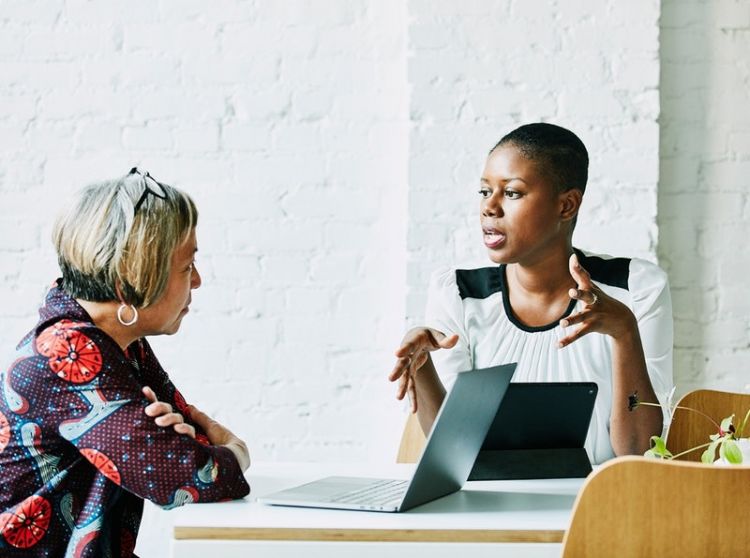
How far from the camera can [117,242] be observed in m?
1.49

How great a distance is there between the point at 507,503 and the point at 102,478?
566mm

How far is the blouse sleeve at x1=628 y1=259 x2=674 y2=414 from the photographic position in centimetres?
209

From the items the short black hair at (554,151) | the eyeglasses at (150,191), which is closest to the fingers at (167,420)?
the eyeglasses at (150,191)

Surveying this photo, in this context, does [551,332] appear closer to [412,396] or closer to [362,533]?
[412,396]

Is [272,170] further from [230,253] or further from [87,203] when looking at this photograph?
[87,203]

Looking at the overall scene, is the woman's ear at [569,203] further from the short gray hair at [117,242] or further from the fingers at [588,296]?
the short gray hair at [117,242]

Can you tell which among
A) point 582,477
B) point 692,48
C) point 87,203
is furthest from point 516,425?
point 692,48

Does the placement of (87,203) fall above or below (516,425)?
above

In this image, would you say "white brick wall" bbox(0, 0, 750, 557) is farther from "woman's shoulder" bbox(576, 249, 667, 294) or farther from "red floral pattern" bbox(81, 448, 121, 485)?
"red floral pattern" bbox(81, 448, 121, 485)

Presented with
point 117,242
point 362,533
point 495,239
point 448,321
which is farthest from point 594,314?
point 117,242

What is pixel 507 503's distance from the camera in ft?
4.45

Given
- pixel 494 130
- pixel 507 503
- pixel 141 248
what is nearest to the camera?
pixel 507 503

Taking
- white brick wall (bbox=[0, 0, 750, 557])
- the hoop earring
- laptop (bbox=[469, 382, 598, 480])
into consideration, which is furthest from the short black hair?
the hoop earring

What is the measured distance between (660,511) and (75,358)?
80 cm
